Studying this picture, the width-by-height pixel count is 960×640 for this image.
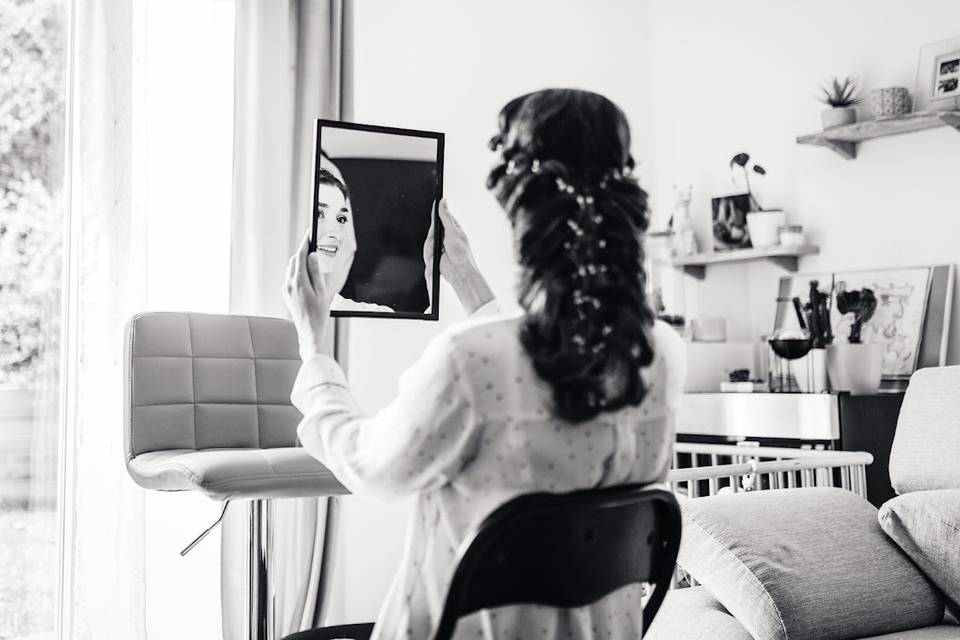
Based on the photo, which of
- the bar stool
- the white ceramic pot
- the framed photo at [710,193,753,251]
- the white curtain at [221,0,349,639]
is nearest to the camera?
the bar stool

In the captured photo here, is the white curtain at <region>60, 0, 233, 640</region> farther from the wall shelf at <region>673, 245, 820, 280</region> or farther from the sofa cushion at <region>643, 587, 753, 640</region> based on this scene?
the wall shelf at <region>673, 245, 820, 280</region>

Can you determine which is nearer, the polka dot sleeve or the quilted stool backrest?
the polka dot sleeve

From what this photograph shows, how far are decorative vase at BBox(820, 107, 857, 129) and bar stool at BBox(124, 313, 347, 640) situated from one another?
82.2 inches

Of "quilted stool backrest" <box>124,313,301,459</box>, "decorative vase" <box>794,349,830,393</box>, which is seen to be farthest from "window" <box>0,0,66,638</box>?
"decorative vase" <box>794,349,830,393</box>

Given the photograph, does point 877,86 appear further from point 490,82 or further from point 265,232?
point 265,232

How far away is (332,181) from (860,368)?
2088 mm

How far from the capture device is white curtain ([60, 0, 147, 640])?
102 inches

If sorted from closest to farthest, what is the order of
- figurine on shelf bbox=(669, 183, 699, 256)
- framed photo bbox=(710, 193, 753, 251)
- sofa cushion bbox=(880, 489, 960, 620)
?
sofa cushion bbox=(880, 489, 960, 620), framed photo bbox=(710, 193, 753, 251), figurine on shelf bbox=(669, 183, 699, 256)

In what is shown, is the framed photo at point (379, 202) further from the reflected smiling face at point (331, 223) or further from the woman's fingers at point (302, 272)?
the woman's fingers at point (302, 272)

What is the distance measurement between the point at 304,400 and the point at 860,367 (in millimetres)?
2321

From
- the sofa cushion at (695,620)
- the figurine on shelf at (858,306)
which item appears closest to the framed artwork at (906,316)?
the figurine on shelf at (858,306)

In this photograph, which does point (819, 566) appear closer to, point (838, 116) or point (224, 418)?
point (224, 418)

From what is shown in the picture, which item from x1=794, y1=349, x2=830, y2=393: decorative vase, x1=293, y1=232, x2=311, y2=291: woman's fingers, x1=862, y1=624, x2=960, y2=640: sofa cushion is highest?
x1=293, y1=232, x2=311, y2=291: woman's fingers

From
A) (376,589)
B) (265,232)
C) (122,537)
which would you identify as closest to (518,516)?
(122,537)
